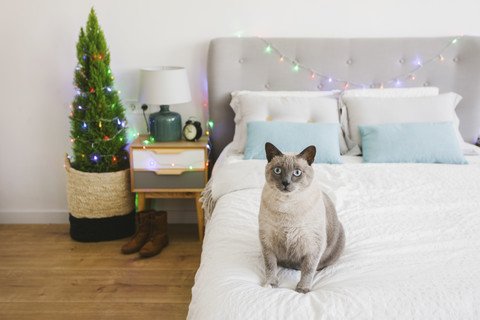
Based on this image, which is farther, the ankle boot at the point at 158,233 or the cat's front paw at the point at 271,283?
the ankle boot at the point at 158,233

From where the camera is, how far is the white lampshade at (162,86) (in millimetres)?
2826

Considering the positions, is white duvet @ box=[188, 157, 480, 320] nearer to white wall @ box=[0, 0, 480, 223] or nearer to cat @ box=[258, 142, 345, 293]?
cat @ box=[258, 142, 345, 293]

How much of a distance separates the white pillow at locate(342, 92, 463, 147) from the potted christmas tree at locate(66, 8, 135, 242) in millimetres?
1485

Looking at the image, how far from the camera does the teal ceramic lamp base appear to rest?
116 inches

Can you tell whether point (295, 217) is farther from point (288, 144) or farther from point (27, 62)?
point (27, 62)

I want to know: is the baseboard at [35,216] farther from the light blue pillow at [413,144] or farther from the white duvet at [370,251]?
the light blue pillow at [413,144]

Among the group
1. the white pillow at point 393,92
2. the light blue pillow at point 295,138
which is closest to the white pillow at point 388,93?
the white pillow at point 393,92

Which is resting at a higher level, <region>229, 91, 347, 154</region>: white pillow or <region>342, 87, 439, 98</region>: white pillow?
<region>342, 87, 439, 98</region>: white pillow

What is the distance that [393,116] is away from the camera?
107 inches

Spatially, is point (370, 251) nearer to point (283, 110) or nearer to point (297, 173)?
point (297, 173)

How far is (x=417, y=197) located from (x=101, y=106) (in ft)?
6.29

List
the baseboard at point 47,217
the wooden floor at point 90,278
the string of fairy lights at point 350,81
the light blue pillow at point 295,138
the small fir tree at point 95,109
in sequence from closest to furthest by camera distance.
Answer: the wooden floor at point 90,278 → the light blue pillow at point 295,138 → the small fir tree at point 95,109 → the string of fairy lights at point 350,81 → the baseboard at point 47,217

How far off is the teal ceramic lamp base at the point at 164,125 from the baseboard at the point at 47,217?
65 cm

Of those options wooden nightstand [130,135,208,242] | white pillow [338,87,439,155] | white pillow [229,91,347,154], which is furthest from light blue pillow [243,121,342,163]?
wooden nightstand [130,135,208,242]
